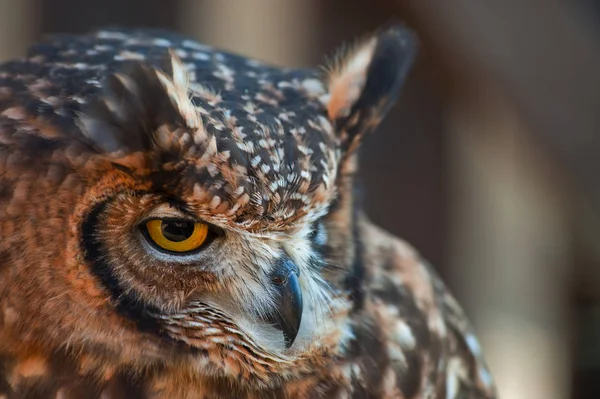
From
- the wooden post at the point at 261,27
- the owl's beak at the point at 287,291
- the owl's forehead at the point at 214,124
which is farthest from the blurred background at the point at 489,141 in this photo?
the owl's beak at the point at 287,291

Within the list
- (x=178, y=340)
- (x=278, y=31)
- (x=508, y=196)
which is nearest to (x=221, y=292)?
(x=178, y=340)

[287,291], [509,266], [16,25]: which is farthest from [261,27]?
[287,291]

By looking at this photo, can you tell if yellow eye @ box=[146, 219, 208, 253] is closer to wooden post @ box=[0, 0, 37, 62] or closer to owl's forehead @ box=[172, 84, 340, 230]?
owl's forehead @ box=[172, 84, 340, 230]

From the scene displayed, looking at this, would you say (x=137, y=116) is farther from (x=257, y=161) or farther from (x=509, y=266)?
(x=509, y=266)

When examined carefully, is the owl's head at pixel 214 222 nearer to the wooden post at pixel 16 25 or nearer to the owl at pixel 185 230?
the owl at pixel 185 230

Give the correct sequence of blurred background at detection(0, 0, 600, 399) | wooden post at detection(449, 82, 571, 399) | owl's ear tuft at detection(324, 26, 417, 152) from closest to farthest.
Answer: owl's ear tuft at detection(324, 26, 417, 152), blurred background at detection(0, 0, 600, 399), wooden post at detection(449, 82, 571, 399)

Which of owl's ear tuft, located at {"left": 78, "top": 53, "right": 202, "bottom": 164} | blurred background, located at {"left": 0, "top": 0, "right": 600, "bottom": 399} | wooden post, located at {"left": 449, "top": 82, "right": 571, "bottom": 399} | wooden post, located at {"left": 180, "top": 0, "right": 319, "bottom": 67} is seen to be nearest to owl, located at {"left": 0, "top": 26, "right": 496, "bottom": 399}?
owl's ear tuft, located at {"left": 78, "top": 53, "right": 202, "bottom": 164}
